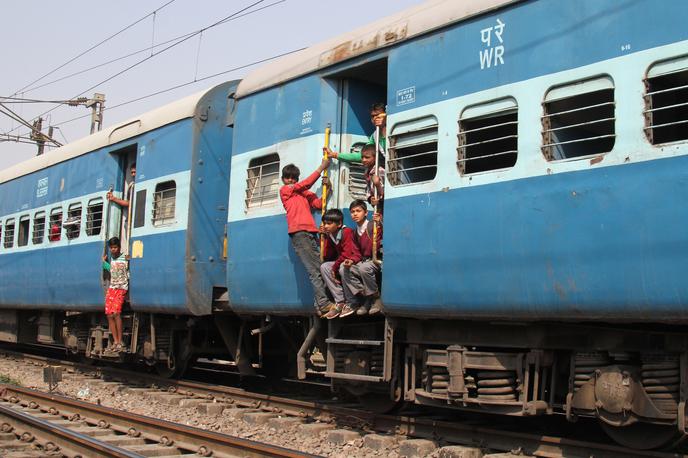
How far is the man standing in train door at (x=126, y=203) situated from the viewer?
1249 centimetres

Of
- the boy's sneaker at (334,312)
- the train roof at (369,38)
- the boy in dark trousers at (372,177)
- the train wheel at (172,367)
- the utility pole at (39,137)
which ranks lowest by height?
the train wheel at (172,367)

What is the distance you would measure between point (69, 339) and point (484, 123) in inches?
402

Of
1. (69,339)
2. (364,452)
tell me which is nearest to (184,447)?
(364,452)

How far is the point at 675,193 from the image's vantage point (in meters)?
4.98

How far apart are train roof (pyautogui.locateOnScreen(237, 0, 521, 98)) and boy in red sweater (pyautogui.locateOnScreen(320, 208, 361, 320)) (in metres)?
1.62

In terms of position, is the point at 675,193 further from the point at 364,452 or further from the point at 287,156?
the point at 287,156

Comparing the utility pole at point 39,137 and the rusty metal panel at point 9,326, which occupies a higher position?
the utility pole at point 39,137

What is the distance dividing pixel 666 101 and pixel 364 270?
10.2 ft

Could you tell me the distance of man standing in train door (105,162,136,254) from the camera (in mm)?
12492

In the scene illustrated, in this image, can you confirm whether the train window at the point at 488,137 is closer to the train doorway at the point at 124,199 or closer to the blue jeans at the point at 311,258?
the blue jeans at the point at 311,258

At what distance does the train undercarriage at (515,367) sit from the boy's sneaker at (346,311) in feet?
0.86

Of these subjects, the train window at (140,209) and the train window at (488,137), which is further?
the train window at (140,209)

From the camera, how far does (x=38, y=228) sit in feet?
51.0

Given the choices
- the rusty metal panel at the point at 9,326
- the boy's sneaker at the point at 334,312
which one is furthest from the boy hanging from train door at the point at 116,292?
the rusty metal panel at the point at 9,326
